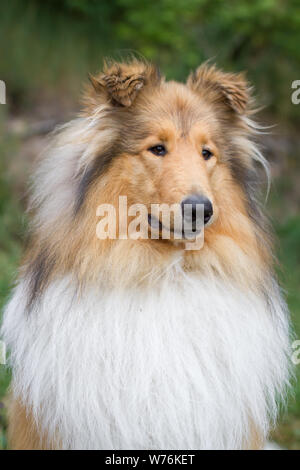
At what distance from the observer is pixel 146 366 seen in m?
3.14

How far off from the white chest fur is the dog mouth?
231 millimetres

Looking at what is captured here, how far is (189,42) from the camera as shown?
9539mm

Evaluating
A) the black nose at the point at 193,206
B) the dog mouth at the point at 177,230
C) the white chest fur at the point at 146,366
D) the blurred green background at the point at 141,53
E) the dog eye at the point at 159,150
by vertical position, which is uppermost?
the blurred green background at the point at 141,53

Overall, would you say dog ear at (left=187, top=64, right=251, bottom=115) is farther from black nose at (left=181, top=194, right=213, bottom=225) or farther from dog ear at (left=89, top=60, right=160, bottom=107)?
black nose at (left=181, top=194, right=213, bottom=225)

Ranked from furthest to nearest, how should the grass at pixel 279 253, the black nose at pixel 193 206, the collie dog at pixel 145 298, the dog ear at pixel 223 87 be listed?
1. the grass at pixel 279 253
2. the dog ear at pixel 223 87
3. the collie dog at pixel 145 298
4. the black nose at pixel 193 206

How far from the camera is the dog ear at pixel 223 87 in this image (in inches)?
141

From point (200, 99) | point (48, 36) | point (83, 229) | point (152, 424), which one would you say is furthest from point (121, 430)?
point (48, 36)

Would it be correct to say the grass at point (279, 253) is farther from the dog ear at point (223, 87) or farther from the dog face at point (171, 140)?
the dog ear at point (223, 87)

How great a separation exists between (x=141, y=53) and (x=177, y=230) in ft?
20.7

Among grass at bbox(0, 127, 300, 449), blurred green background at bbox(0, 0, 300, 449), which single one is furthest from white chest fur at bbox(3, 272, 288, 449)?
blurred green background at bbox(0, 0, 300, 449)

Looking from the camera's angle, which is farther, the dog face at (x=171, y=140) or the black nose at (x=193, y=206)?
the dog face at (x=171, y=140)

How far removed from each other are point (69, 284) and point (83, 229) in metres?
0.30

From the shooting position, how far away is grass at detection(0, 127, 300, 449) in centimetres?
495

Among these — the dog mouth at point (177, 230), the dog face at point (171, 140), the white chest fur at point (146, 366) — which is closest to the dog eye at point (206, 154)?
the dog face at point (171, 140)
